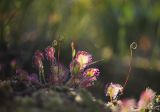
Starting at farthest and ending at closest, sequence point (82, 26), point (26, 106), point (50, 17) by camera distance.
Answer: point (82, 26)
point (50, 17)
point (26, 106)

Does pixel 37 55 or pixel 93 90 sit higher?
pixel 93 90

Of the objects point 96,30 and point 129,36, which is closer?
point 129,36

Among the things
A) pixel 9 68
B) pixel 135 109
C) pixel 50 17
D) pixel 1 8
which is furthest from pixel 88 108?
pixel 50 17

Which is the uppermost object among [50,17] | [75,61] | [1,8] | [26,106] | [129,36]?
[129,36]

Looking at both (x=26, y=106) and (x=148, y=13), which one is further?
(x=148, y=13)

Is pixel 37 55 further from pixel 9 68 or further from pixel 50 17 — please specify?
pixel 50 17

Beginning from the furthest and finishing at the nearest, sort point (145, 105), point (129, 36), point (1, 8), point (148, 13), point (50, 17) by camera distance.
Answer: point (148, 13)
point (129, 36)
point (50, 17)
point (1, 8)
point (145, 105)

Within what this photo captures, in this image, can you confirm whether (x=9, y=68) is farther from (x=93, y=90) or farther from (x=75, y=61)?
(x=75, y=61)

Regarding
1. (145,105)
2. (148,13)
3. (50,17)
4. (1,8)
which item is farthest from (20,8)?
(148,13)

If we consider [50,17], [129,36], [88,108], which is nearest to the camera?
[88,108]
